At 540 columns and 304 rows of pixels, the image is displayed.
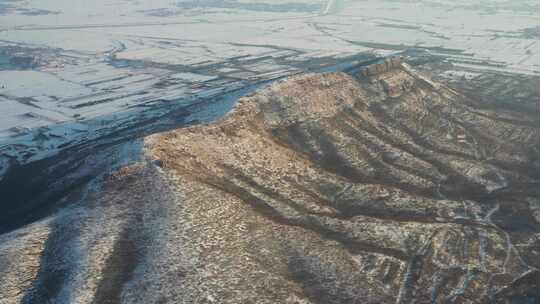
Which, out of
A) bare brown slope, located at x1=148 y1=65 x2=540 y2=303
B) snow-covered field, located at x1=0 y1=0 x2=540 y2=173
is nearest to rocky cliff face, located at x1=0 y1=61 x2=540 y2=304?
bare brown slope, located at x1=148 y1=65 x2=540 y2=303

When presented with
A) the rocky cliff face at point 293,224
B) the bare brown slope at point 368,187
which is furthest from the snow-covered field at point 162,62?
the rocky cliff face at point 293,224

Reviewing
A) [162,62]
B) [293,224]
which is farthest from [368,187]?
[162,62]

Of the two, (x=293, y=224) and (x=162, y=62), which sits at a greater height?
(x=293, y=224)

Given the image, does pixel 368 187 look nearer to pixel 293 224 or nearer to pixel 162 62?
pixel 293 224

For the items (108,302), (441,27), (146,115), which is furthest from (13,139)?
(441,27)

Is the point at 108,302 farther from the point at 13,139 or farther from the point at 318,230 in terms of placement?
the point at 13,139

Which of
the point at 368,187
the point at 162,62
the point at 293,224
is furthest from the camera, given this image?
the point at 162,62
